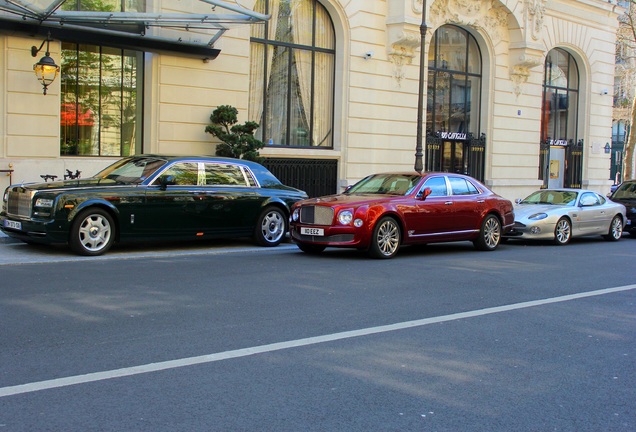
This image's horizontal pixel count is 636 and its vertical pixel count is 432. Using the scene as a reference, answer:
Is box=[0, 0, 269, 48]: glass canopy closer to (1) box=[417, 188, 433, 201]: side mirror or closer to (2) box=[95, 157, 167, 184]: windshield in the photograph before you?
(2) box=[95, 157, 167, 184]: windshield

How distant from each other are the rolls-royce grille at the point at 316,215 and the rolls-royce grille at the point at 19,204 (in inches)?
175

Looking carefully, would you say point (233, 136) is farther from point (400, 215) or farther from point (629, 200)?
point (629, 200)

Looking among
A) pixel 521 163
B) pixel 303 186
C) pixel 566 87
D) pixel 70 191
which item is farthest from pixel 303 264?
pixel 566 87

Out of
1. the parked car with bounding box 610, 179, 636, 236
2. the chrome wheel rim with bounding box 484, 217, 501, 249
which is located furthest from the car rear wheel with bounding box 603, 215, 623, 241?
the chrome wheel rim with bounding box 484, 217, 501, 249

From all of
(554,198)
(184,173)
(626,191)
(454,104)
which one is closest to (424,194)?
(184,173)

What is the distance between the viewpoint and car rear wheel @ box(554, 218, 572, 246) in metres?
16.5

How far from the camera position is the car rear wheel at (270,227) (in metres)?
14.0

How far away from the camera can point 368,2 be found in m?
22.7

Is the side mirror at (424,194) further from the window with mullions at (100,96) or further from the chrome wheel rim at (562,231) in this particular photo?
the window with mullions at (100,96)

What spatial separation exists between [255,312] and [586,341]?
3279mm

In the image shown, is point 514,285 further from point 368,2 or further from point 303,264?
point 368,2

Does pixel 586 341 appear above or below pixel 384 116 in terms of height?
below

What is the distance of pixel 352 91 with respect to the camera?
22484 millimetres

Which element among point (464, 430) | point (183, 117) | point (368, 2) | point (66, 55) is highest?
point (368, 2)
